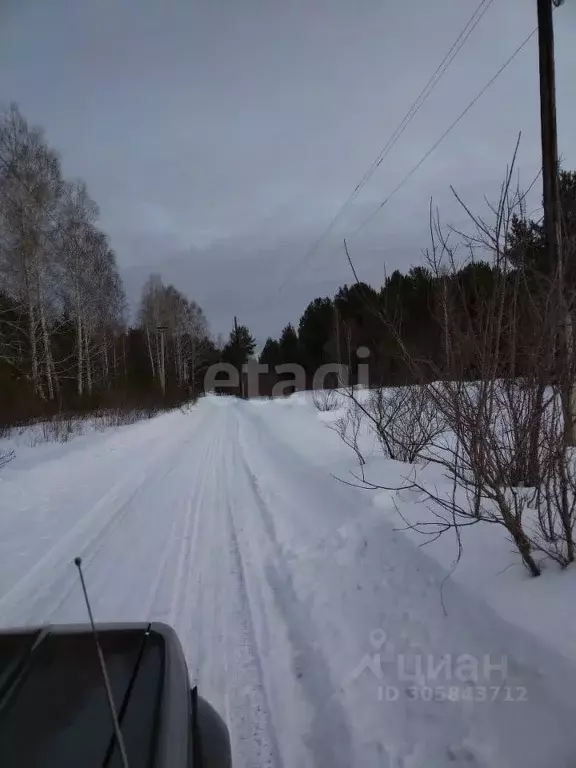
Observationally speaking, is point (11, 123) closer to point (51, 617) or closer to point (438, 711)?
point (51, 617)

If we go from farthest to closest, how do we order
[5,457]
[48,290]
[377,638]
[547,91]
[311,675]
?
[48,290] < [5,457] < [547,91] < [377,638] < [311,675]

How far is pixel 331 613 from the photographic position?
295cm

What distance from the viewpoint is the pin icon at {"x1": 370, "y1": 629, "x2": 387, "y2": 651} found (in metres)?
2.51

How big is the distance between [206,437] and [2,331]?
289 inches

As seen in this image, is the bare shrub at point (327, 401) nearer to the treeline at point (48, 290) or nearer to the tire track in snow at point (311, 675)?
the treeline at point (48, 290)

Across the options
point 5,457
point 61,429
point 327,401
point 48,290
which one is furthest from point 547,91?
point 48,290

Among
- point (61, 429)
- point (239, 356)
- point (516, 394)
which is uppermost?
point (239, 356)

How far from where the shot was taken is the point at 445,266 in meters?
3.01

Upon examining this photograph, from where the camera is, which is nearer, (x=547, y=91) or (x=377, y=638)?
(x=377, y=638)

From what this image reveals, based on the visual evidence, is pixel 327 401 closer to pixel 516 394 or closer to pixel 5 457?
pixel 5 457

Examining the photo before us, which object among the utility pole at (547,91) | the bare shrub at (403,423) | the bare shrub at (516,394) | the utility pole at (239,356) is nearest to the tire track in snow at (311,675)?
the bare shrub at (516,394)

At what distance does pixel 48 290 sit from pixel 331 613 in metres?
15.4

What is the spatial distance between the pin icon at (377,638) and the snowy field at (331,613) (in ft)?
0.03

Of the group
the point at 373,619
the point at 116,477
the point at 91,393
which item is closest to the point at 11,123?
the point at 91,393
